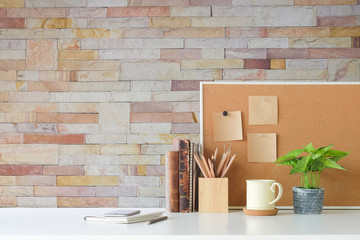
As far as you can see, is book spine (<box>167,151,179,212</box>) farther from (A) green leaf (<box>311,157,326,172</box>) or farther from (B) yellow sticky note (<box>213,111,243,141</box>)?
(A) green leaf (<box>311,157,326,172</box>)

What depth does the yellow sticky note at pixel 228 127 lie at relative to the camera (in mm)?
1718

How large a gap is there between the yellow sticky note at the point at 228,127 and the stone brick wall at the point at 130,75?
0.54 m

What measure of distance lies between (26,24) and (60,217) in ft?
3.86

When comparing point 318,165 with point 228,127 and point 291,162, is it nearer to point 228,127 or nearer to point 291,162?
point 291,162

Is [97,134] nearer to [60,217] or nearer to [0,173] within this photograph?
[0,173]

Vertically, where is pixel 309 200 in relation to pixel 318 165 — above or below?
below

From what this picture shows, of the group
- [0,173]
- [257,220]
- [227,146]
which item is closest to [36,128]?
[0,173]

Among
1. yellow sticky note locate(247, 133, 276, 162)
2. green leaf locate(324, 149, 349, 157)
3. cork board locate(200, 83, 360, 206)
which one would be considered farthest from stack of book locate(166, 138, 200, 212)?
green leaf locate(324, 149, 349, 157)

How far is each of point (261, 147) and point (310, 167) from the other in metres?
0.19

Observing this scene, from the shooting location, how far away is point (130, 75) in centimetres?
227

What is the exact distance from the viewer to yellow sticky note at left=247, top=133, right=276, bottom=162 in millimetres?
1712

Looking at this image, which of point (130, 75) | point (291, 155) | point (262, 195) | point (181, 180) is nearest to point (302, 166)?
point (291, 155)

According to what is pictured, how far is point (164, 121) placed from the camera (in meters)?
2.26

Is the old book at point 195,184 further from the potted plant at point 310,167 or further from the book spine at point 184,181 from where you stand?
the potted plant at point 310,167
